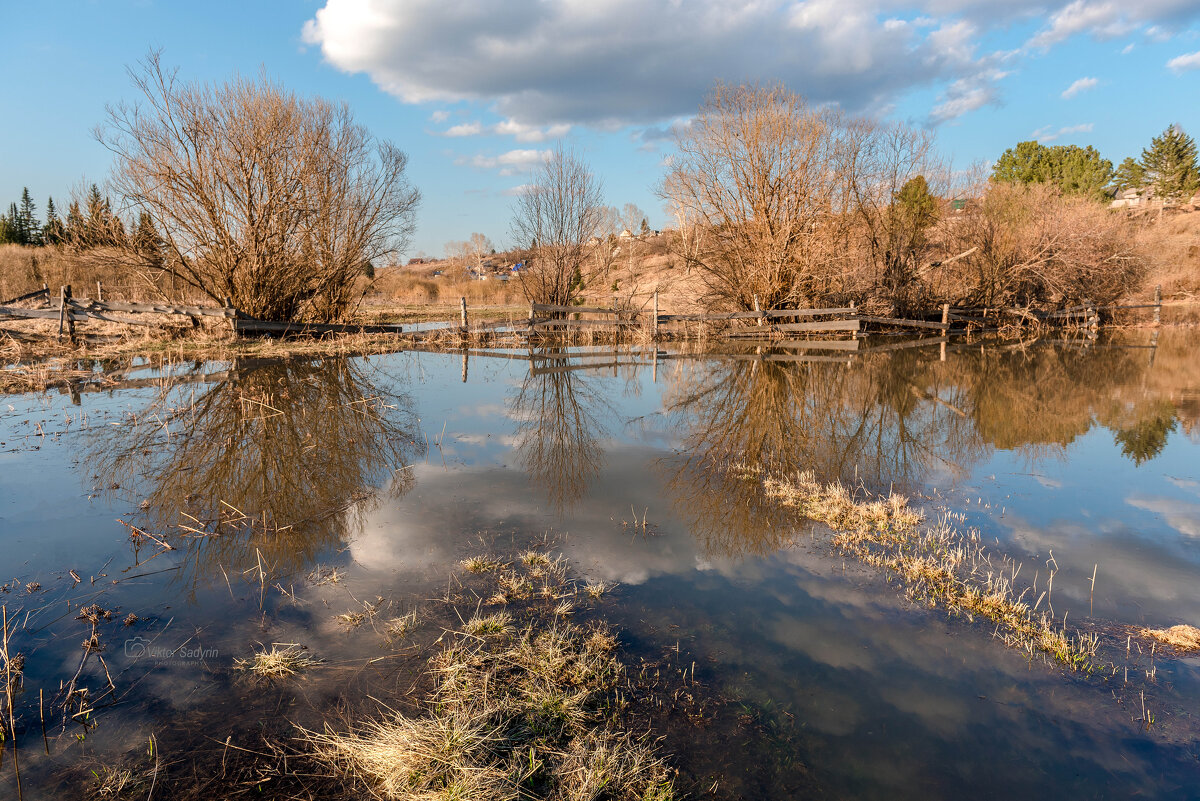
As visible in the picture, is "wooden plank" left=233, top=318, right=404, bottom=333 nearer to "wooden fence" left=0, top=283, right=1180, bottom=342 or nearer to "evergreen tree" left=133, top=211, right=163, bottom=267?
"wooden fence" left=0, top=283, right=1180, bottom=342

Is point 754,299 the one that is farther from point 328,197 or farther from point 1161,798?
point 1161,798

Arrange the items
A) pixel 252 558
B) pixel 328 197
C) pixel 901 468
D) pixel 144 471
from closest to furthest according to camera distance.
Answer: pixel 252 558 → pixel 144 471 → pixel 901 468 → pixel 328 197

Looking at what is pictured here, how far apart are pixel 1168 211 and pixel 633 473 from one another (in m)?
65.3

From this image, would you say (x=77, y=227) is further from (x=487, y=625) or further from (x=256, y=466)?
(x=487, y=625)

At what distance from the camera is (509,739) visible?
2.81 meters

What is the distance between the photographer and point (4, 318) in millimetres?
19125

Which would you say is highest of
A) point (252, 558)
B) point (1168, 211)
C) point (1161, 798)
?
point (1168, 211)

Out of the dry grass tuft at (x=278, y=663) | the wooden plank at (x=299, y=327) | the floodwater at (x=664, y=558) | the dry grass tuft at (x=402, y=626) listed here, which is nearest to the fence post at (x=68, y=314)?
the wooden plank at (x=299, y=327)

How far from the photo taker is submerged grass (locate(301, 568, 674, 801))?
2.54m

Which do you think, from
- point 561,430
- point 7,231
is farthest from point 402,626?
point 7,231

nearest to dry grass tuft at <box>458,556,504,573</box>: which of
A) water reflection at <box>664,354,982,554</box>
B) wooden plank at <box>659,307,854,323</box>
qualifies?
water reflection at <box>664,354,982,554</box>

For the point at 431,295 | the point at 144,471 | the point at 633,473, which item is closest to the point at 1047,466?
the point at 633,473

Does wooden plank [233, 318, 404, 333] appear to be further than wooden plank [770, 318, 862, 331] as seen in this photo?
No

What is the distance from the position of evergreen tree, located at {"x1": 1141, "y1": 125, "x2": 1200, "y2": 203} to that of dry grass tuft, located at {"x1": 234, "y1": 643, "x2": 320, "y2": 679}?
71.7 m
